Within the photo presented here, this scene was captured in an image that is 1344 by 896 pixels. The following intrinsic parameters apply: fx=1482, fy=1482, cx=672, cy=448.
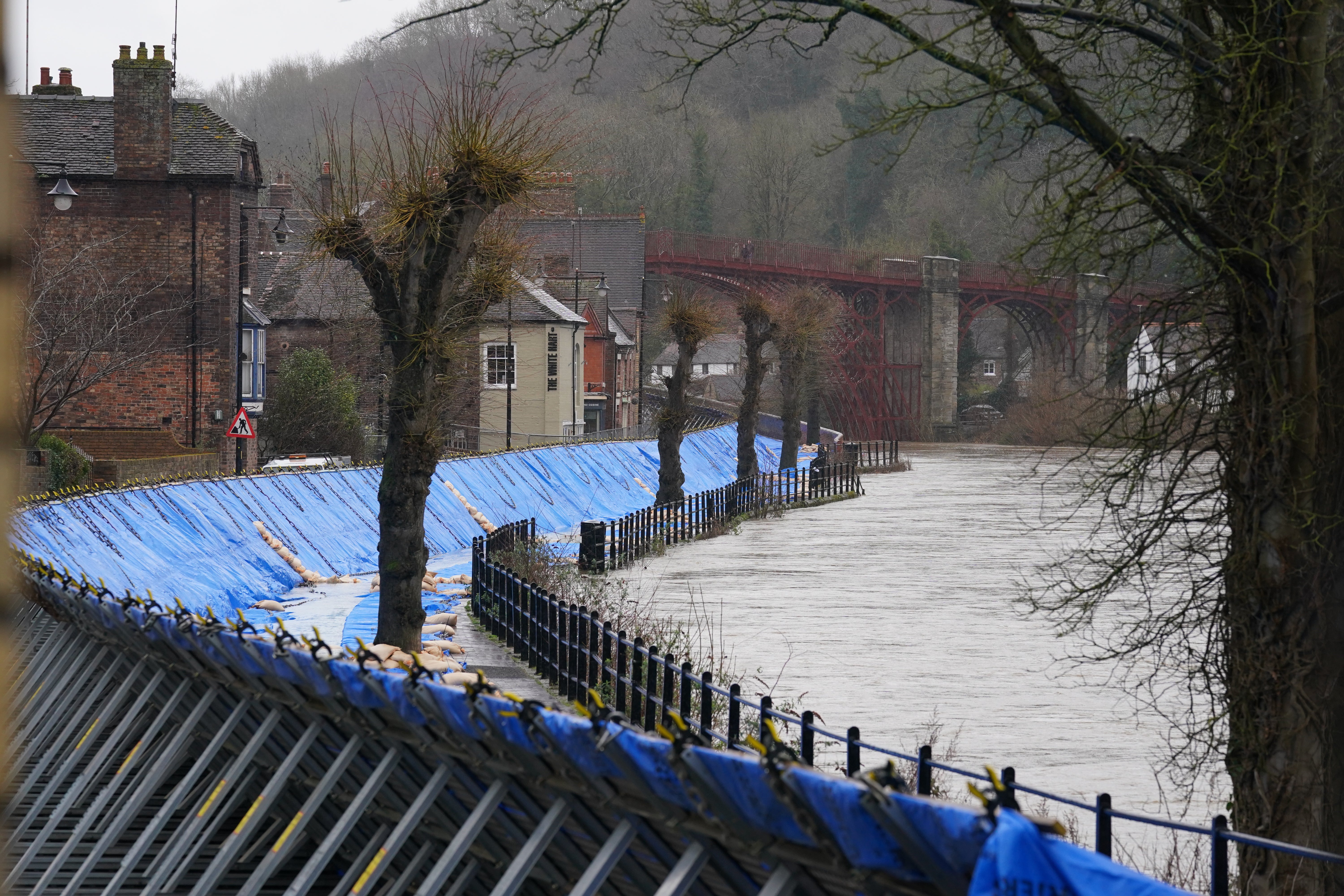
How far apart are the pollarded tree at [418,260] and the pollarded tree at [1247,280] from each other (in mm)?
6944

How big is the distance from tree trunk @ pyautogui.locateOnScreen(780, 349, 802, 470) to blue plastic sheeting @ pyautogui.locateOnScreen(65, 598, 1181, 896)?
156 feet

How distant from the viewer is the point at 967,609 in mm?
21969

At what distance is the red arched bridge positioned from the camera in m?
83.5

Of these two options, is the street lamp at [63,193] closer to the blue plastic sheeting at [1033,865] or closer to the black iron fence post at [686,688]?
the black iron fence post at [686,688]

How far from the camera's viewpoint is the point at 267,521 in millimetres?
22125

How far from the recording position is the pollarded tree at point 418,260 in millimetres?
13984

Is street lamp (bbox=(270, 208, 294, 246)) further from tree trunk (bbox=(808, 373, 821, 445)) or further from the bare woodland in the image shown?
tree trunk (bbox=(808, 373, 821, 445))

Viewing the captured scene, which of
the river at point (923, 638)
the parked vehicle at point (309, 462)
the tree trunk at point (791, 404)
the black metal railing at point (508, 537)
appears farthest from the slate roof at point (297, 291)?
the black metal railing at point (508, 537)

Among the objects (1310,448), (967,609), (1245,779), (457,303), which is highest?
(457,303)

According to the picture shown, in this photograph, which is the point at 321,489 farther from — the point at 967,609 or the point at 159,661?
the point at 159,661

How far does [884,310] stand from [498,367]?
112ft

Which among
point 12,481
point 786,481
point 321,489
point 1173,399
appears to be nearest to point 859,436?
point 786,481

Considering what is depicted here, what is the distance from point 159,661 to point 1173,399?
540cm

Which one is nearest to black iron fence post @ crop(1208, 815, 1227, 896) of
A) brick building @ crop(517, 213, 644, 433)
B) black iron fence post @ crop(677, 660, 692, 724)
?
black iron fence post @ crop(677, 660, 692, 724)
